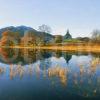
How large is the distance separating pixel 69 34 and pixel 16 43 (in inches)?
1941

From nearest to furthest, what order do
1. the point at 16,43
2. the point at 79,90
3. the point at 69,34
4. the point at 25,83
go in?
1. the point at 79,90
2. the point at 25,83
3. the point at 16,43
4. the point at 69,34

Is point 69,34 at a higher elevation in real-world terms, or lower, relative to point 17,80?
higher

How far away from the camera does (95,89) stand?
48.1 feet

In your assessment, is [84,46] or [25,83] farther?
[84,46]

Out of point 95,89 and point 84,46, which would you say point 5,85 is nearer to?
point 95,89

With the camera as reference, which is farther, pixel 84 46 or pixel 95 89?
pixel 84 46

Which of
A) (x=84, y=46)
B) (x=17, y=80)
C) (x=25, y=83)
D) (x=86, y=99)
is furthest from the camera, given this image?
(x=84, y=46)

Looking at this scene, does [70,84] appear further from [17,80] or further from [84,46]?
[84,46]

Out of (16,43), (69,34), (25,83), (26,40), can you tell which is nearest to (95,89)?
(25,83)

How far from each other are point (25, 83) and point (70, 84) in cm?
341

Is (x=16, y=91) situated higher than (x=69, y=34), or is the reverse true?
(x=69, y=34)

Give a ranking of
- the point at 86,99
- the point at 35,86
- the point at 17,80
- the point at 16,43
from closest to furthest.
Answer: the point at 86,99
the point at 35,86
the point at 17,80
the point at 16,43

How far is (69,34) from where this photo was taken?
139250mm

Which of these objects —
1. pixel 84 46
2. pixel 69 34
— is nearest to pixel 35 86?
pixel 84 46
